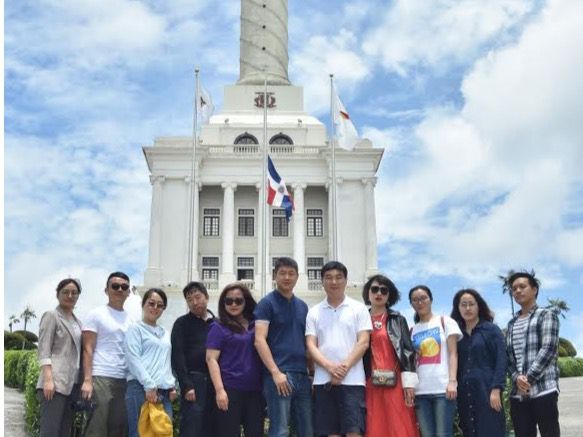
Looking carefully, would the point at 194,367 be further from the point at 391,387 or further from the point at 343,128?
the point at 343,128

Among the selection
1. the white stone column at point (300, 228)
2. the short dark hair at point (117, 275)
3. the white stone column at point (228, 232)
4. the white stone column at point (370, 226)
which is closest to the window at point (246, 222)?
the white stone column at point (228, 232)

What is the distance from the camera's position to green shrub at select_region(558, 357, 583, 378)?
3375 centimetres

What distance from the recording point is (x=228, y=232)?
3750 centimetres

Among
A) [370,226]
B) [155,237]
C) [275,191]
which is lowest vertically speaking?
[275,191]

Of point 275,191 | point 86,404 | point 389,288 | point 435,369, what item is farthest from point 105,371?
point 275,191

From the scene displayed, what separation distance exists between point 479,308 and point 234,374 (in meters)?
2.76

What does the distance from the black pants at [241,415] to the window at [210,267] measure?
31325mm

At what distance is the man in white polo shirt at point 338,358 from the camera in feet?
20.9

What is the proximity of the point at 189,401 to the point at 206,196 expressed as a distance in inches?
1304

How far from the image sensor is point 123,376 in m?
7.02

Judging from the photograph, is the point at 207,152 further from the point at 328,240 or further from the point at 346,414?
the point at 346,414

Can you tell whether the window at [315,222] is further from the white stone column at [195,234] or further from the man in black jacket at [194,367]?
the man in black jacket at [194,367]

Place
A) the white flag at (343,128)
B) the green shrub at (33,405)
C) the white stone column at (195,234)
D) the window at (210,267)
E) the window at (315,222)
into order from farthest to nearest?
1. the window at (315,222)
2. the window at (210,267)
3. the white stone column at (195,234)
4. the white flag at (343,128)
5. the green shrub at (33,405)

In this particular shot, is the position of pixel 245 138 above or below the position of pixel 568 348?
above
